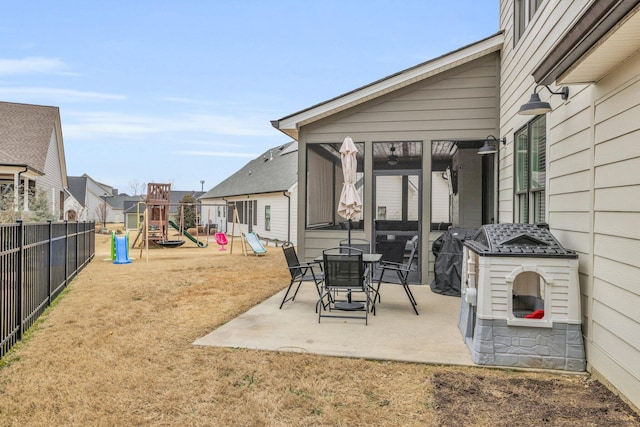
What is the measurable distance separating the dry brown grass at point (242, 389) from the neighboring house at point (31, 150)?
467 inches

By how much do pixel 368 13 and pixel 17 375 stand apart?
559 inches

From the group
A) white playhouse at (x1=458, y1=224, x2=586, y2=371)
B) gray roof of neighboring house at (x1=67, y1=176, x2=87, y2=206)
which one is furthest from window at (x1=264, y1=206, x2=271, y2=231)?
gray roof of neighboring house at (x1=67, y1=176, x2=87, y2=206)

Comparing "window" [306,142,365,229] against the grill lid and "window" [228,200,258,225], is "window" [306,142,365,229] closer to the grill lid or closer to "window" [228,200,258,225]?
the grill lid

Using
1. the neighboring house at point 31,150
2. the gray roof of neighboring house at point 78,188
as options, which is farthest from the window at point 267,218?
the gray roof of neighboring house at point 78,188

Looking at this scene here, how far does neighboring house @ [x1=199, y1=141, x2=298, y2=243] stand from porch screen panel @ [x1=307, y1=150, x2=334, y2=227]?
17.3 ft

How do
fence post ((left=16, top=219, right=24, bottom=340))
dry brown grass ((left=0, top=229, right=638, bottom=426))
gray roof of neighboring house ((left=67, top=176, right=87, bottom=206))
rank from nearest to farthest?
→ dry brown grass ((left=0, top=229, right=638, bottom=426)) → fence post ((left=16, top=219, right=24, bottom=340)) → gray roof of neighboring house ((left=67, top=176, right=87, bottom=206))

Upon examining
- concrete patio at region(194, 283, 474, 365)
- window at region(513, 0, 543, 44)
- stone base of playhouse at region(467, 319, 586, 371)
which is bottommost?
concrete patio at region(194, 283, 474, 365)

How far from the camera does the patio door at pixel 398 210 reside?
7.61 metres

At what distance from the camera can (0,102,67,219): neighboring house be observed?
14.4 m

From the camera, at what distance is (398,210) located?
8398 millimetres

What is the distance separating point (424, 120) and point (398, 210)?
1.85m

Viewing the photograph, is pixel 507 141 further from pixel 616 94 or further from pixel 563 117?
pixel 616 94

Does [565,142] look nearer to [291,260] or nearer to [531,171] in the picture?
[531,171]

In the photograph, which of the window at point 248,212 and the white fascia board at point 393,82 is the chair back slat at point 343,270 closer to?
the white fascia board at point 393,82
